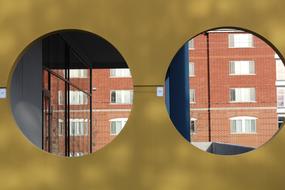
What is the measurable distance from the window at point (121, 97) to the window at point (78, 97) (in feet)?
53.1

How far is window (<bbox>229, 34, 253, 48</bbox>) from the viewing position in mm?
33812

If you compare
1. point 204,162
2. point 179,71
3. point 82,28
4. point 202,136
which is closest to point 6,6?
point 82,28

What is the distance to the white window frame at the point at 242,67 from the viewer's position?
3350cm

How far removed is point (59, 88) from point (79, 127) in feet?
11.4

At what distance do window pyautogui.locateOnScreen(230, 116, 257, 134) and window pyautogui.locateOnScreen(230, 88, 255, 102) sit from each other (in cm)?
130

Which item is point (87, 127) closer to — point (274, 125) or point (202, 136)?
point (202, 136)

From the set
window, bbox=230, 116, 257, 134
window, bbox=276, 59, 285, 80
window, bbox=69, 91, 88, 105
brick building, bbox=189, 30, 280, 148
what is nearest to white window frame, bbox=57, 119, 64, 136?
window, bbox=69, 91, 88, 105

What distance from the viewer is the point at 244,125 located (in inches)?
1261

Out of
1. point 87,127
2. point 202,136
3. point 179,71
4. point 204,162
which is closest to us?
point 204,162

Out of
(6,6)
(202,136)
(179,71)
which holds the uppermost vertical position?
(6,6)

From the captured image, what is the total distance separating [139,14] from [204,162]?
77.7 inches

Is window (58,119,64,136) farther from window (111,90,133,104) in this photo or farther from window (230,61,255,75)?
window (230,61,255,75)

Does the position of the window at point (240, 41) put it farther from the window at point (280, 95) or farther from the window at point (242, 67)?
the window at point (280, 95)

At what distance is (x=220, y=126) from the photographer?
31672mm
